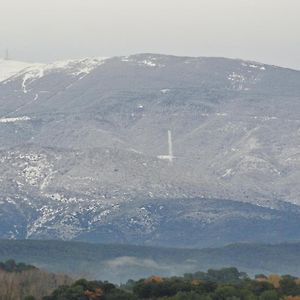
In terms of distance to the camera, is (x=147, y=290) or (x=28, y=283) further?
(x=28, y=283)

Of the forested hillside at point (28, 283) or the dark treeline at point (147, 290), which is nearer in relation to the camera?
the dark treeline at point (147, 290)

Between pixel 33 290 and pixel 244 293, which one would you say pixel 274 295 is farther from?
pixel 33 290

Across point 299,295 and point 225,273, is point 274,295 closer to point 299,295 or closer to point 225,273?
point 299,295

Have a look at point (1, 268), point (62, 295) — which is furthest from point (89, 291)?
point (1, 268)

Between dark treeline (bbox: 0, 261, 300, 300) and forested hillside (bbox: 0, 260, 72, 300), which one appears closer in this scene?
dark treeline (bbox: 0, 261, 300, 300)

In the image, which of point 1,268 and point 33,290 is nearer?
point 33,290

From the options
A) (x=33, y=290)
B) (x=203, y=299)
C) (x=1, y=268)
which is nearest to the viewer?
(x=203, y=299)

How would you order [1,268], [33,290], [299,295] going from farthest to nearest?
[1,268], [33,290], [299,295]

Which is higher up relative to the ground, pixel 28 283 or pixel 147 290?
pixel 28 283

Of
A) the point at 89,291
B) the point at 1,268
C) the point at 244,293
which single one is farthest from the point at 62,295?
the point at 1,268
